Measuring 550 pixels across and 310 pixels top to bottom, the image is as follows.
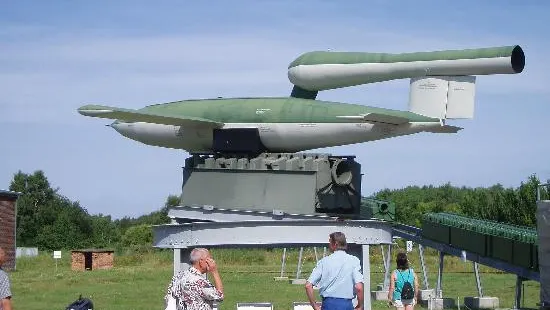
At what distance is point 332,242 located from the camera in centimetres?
1139

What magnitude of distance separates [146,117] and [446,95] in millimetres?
7359

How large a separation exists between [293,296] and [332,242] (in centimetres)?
1873

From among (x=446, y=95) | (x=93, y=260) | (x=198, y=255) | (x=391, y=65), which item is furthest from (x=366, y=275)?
(x=93, y=260)

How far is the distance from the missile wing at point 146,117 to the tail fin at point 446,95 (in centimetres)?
495

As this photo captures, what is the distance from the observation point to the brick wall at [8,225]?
50.4m

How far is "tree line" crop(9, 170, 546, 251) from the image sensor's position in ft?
220

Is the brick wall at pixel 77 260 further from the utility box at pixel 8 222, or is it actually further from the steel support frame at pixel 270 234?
the steel support frame at pixel 270 234

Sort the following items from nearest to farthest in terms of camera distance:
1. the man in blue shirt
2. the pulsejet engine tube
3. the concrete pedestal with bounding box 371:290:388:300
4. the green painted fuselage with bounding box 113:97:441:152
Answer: the man in blue shirt, the pulsejet engine tube, the green painted fuselage with bounding box 113:97:441:152, the concrete pedestal with bounding box 371:290:388:300

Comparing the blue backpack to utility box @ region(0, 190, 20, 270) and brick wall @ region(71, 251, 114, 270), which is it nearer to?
brick wall @ region(71, 251, 114, 270)

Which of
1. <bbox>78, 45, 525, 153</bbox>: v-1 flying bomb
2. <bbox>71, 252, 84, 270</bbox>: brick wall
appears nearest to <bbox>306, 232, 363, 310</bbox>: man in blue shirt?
<bbox>78, 45, 525, 153</bbox>: v-1 flying bomb

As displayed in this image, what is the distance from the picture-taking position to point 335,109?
76.6 feet

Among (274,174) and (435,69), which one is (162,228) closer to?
(274,174)

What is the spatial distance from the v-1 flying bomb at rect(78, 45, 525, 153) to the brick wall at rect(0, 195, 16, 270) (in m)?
27.7

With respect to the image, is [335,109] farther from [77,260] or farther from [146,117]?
[77,260]
